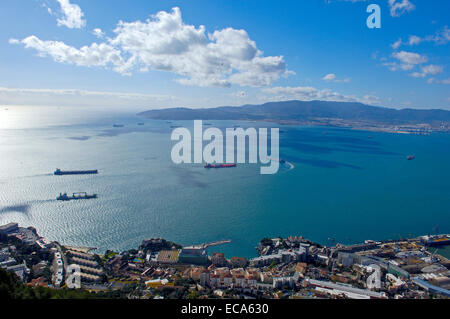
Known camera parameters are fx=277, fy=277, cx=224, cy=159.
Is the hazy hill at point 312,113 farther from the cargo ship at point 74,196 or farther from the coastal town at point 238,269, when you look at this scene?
the coastal town at point 238,269

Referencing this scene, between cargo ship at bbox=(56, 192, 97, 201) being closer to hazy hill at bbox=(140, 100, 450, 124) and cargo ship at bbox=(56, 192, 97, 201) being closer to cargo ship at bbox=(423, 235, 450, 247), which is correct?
cargo ship at bbox=(423, 235, 450, 247)

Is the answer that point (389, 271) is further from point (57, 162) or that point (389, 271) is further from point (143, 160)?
point (57, 162)

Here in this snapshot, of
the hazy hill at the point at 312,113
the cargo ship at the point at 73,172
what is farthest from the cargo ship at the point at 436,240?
the hazy hill at the point at 312,113

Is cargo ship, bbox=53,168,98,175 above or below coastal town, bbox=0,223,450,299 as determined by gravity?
above

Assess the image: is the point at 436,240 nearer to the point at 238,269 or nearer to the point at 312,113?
the point at 238,269

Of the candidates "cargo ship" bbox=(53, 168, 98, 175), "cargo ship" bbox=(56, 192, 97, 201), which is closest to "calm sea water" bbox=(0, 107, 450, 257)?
"cargo ship" bbox=(56, 192, 97, 201)
